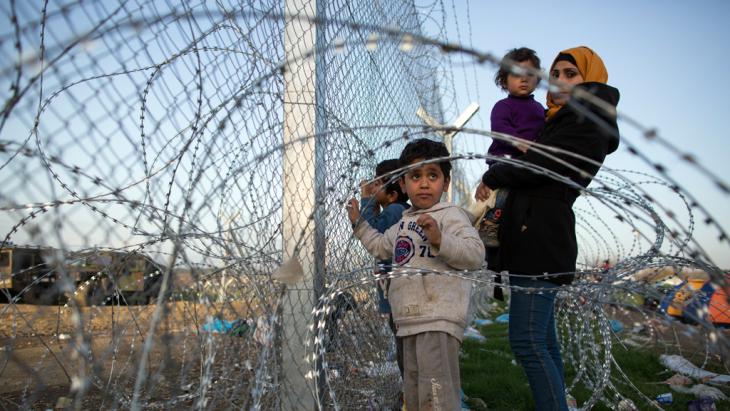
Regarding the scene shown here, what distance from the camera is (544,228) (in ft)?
7.76

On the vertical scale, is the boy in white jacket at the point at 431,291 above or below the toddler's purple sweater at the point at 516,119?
below

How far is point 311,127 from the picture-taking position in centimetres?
249

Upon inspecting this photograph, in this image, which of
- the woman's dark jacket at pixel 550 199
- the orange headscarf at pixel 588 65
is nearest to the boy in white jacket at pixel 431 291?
the woman's dark jacket at pixel 550 199

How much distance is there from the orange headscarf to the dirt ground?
1.80 meters

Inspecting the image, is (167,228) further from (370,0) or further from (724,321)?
(724,321)

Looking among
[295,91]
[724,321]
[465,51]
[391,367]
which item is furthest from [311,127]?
[724,321]

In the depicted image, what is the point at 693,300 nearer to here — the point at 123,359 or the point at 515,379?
the point at 515,379

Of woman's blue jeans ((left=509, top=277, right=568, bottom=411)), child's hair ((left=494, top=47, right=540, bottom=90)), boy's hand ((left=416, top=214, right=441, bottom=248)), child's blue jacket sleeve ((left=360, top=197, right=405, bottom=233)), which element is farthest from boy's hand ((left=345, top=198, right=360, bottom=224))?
child's hair ((left=494, top=47, right=540, bottom=90))

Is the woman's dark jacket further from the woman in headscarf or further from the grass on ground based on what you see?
the grass on ground

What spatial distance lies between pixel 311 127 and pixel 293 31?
45 cm

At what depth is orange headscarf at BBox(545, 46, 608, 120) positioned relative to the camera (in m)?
2.56

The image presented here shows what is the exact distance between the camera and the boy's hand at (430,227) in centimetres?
222

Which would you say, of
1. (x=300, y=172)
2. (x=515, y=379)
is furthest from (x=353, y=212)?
(x=515, y=379)

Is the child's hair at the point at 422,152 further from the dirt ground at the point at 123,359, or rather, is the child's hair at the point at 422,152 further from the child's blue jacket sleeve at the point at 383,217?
the dirt ground at the point at 123,359
